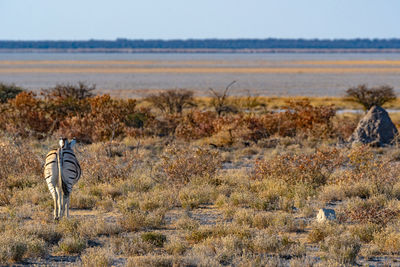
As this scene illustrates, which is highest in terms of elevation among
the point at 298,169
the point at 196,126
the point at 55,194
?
the point at 55,194

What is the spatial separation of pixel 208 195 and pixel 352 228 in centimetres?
337

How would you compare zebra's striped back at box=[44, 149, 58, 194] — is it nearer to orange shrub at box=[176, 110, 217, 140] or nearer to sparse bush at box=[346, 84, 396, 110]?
orange shrub at box=[176, 110, 217, 140]

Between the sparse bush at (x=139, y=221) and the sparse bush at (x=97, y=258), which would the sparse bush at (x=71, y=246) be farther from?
the sparse bush at (x=139, y=221)

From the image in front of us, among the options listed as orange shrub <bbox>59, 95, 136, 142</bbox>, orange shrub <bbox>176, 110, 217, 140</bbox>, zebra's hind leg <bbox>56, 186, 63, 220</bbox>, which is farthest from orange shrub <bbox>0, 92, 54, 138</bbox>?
zebra's hind leg <bbox>56, 186, 63, 220</bbox>

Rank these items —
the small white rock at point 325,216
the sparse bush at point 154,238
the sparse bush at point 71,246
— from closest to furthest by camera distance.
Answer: the sparse bush at point 71,246 < the sparse bush at point 154,238 < the small white rock at point 325,216

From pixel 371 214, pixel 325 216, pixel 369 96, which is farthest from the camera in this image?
pixel 369 96

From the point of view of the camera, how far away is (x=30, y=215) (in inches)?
410

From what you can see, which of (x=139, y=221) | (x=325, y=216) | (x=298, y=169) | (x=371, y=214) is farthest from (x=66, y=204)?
(x=298, y=169)

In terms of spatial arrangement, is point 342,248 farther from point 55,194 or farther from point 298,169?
point 298,169

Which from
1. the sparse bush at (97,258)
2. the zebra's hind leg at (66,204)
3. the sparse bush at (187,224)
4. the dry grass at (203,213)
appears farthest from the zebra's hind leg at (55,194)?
the sparse bush at (187,224)

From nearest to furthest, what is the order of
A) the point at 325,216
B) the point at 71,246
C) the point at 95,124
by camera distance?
the point at 71,246 → the point at 325,216 → the point at 95,124

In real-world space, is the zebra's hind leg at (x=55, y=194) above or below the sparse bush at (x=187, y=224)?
above

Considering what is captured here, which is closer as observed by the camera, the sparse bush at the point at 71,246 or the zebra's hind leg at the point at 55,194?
the sparse bush at the point at 71,246

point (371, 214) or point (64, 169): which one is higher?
point (64, 169)
